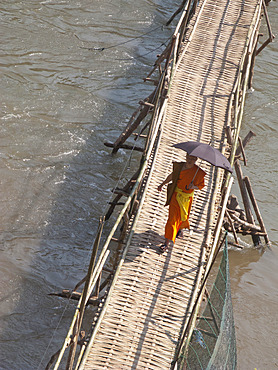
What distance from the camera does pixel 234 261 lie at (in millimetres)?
7730

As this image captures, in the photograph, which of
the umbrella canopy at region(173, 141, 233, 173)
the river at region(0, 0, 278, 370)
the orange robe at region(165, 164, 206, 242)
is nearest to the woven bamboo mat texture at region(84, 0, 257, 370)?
the orange robe at region(165, 164, 206, 242)

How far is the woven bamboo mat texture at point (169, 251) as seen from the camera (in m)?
4.78

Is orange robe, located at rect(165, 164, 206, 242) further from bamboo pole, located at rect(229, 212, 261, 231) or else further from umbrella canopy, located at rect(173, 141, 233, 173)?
bamboo pole, located at rect(229, 212, 261, 231)

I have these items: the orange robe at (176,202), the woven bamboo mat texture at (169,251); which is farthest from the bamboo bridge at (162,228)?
the orange robe at (176,202)

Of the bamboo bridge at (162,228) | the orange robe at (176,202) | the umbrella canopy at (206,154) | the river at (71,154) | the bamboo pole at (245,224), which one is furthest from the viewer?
the bamboo pole at (245,224)

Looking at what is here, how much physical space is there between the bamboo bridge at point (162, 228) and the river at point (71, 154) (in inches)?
23.0

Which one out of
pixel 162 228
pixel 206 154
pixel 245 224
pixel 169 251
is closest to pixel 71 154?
pixel 245 224

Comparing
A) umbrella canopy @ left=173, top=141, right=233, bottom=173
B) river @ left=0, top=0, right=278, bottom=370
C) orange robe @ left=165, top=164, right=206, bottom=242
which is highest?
umbrella canopy @ left=173, top=141, right=233, bottom=173

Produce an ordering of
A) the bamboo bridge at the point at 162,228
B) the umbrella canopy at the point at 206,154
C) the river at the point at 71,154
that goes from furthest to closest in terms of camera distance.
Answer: the river at the point at 71,154, the umbrella canopy at the point at 206,154, the bamboo bridge at the point at 162,228

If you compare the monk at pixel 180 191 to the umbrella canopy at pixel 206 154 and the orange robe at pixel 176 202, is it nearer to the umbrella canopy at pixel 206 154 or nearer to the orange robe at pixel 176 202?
the orange robe at pixel 176 202

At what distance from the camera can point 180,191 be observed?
568 centimetres

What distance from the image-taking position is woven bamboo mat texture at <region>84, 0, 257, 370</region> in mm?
4781

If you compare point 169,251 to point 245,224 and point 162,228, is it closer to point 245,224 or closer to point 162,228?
point 162,228

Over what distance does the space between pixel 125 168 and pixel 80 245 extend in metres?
2.04
